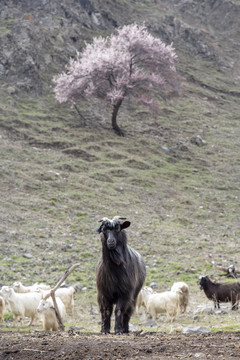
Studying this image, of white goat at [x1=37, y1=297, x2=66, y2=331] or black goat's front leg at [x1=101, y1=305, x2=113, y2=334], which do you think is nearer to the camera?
black goat's front leg at [x1=101, y1=305, x2=113, y2=334]

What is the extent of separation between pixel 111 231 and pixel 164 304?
3389 millimetres

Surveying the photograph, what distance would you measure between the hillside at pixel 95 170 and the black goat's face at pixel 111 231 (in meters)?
2.30

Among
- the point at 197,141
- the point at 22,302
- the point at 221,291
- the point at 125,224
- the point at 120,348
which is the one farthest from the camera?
the point at 197,141

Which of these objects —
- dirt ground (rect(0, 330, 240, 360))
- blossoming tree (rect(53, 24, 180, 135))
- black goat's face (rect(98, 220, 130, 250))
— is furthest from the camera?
blossoming tree (rect(53, 24, 180, 135))

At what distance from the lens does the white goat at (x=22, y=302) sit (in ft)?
30.9

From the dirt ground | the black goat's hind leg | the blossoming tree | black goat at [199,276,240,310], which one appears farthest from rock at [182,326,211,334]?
the blossoming tree

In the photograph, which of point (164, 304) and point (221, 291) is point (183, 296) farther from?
point (221, 291)

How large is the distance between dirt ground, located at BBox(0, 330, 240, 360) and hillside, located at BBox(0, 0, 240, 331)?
2.87 m

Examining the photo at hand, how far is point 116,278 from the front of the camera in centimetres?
727

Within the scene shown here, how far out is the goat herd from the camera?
7215 millimetres

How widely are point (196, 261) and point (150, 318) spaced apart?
4186 mm

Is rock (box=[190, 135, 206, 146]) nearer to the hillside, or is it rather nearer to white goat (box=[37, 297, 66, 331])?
the hillside

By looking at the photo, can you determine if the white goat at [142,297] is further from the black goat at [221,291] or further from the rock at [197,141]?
the rock at [197,141]

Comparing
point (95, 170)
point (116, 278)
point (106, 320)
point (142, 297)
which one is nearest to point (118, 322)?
point (106, 320)
